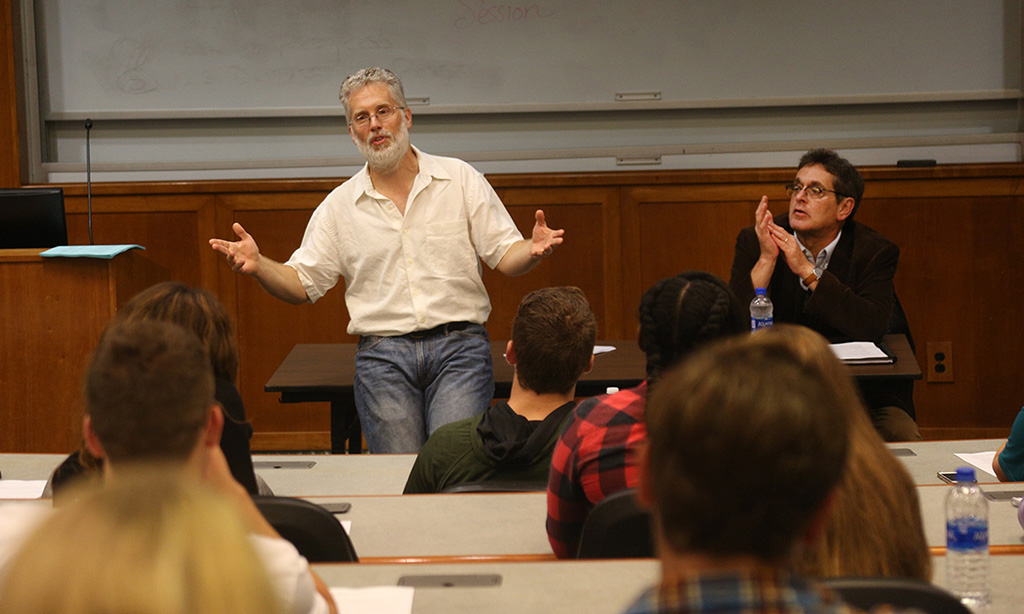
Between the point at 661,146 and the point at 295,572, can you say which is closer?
the point at 295,572

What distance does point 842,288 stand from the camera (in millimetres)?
3602

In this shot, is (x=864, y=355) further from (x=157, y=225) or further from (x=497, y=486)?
(x=157, y=225)

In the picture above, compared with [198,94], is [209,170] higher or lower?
lower

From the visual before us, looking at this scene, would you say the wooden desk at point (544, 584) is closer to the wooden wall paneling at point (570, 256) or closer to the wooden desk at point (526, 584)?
the wooden desk at point (526, 584)

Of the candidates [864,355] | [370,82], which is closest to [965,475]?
[864,355]

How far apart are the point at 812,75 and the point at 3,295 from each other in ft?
13.2

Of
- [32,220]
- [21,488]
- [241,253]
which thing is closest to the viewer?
[21,488]

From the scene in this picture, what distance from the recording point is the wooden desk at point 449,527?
1.89 meters

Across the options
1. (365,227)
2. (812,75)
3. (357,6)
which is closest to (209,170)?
(357,6)

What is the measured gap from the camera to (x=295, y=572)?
117 centimetres

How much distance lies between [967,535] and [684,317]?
0.58 m

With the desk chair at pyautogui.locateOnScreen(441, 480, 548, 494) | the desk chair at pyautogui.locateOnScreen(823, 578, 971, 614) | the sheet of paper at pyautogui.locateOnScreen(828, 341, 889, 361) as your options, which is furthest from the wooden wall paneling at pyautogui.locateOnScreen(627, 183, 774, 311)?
the desk chair at pyautogui.locateOnScreen(823, 578, 971, 614)

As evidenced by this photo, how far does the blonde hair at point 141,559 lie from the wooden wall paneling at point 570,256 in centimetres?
461

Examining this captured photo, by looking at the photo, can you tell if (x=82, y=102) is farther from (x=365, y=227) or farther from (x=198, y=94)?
(x=365, y=227)
